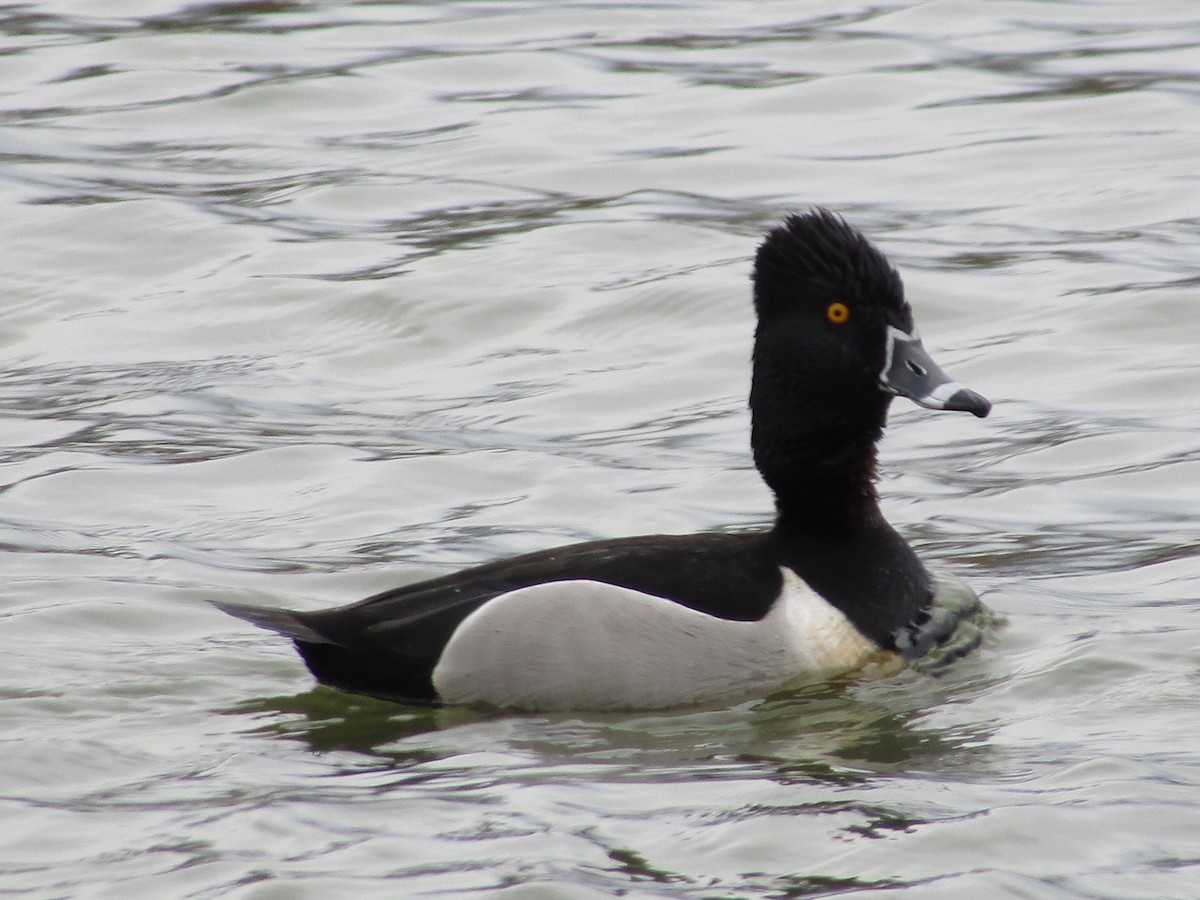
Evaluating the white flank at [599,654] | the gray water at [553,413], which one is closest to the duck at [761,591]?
the white flank at [599,654]

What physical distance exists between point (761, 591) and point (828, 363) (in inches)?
31.1

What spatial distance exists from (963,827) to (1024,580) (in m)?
2.54

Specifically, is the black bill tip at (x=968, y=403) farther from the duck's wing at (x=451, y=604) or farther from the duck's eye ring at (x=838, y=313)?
the duck's wing at (x=451, y=604)

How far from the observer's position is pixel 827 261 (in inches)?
270

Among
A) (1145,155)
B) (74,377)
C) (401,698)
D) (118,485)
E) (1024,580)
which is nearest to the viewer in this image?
(401,698)

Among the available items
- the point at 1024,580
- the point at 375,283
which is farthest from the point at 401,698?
the point at 375,283

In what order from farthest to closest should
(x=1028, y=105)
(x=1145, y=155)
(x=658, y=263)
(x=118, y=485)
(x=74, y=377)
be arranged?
(x=1028, y=105)
(x=1145, y=155)
(x=658, y=263)
(x=74, y=377)
(x=118, y=485)

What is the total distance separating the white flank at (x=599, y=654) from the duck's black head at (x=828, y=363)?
2.25 ft

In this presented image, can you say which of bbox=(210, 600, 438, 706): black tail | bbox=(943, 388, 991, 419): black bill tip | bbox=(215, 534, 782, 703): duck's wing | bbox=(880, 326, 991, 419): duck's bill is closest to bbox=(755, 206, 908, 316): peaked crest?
bbox=(880, 326, 991, 419): duck's bill

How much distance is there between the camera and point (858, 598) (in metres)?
6.77

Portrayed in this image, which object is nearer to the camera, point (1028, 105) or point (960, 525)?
point (960, 525)

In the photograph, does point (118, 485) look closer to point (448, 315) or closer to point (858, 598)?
point (448, 315)

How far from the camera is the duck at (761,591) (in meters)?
6.43

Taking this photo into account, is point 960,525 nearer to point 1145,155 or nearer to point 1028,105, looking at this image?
point 1145,155
